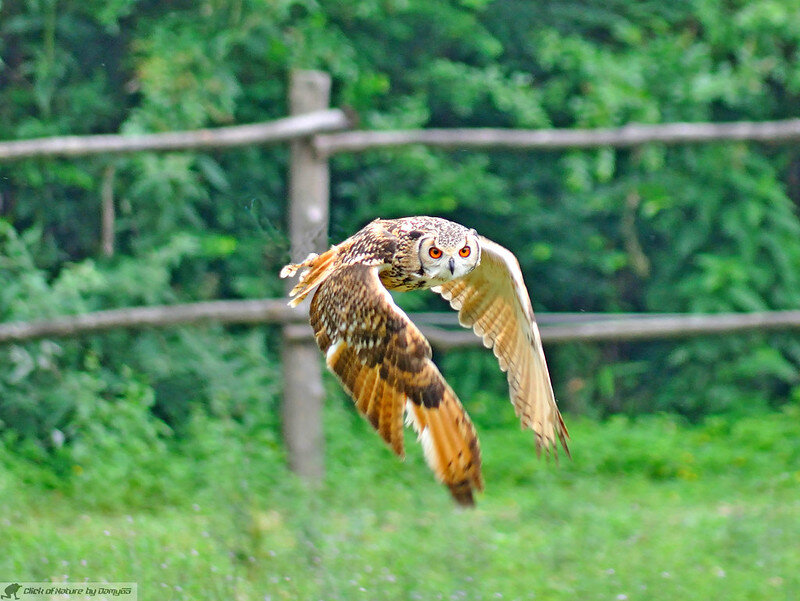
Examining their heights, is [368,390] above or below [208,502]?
above

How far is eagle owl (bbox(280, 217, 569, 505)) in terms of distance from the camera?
2.15 metres

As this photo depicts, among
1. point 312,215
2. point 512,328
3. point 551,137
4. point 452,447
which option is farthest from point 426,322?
point 452,447

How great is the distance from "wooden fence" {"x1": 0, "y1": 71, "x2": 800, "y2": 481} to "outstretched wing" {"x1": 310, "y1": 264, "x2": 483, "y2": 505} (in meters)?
2.25

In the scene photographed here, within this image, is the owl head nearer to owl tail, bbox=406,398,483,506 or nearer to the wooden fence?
owl tail, bbox=406,398,483,506

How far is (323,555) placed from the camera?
11.9 ft

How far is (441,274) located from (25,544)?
1974 millimetres

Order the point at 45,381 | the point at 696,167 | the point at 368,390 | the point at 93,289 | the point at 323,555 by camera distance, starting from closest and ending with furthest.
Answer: the point at 368,390 < the point at 323,555 < the point at 45,381 < the point at 93,289 < the point at 696,167

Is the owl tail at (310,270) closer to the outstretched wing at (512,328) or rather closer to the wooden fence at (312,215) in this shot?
the outstretched wing at (512,328)

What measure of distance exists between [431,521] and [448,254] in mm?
2081

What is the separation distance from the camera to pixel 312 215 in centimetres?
487

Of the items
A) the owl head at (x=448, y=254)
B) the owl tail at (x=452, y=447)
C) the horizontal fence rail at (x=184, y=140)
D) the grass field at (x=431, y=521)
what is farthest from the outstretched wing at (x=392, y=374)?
the horizontal fence rail at (x=184, y=140)

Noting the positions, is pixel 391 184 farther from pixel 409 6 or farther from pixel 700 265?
pixel 700 265

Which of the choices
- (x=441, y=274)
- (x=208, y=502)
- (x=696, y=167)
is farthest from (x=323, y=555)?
(x=696, y=167)

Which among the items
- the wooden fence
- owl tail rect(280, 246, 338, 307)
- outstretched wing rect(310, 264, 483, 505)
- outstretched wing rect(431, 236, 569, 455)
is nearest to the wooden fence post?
the wooden fence
